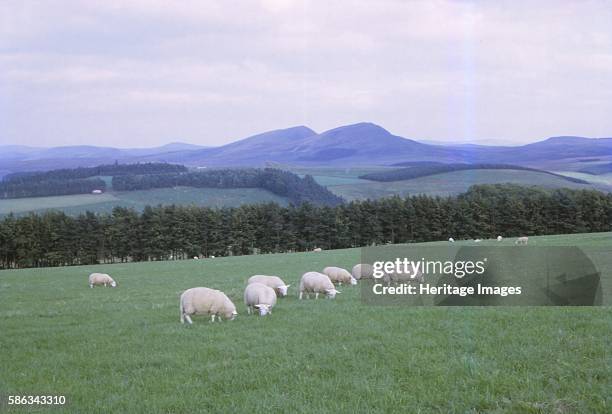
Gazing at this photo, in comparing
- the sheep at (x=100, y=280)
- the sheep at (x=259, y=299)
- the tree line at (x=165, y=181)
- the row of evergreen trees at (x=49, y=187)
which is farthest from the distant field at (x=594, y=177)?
the row of evergreen trees at (x=49, y=187)

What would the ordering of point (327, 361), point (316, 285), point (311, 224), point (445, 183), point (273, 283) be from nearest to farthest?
point (327, 361)
point (316, 285)
point (273, 283)
point (311, 224)
point (445, 183)

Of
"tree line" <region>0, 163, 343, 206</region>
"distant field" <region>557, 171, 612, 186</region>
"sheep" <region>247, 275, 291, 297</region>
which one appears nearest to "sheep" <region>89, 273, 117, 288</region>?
"sheep" <region>247, 275, 291, 297</region>

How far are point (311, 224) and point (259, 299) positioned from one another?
7192 centimetres

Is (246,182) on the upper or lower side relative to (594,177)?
lower

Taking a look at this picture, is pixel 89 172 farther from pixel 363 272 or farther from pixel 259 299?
pixel 259 299

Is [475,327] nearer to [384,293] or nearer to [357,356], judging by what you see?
[357,356]

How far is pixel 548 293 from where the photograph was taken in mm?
19281

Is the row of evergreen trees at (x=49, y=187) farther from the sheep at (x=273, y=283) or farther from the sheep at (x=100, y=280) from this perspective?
the sheep at (x=273, y=283)

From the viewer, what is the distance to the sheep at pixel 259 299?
1758cm

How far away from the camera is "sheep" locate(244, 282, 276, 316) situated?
17.6 m

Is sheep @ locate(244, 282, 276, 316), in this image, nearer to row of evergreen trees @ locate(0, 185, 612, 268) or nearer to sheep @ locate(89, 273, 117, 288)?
sheep @ locate(89, 273, 117, 288)

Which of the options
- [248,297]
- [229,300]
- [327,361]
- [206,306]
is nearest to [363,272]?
[248,297]

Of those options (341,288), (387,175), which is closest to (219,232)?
(341,288)

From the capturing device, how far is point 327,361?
11180 mm
